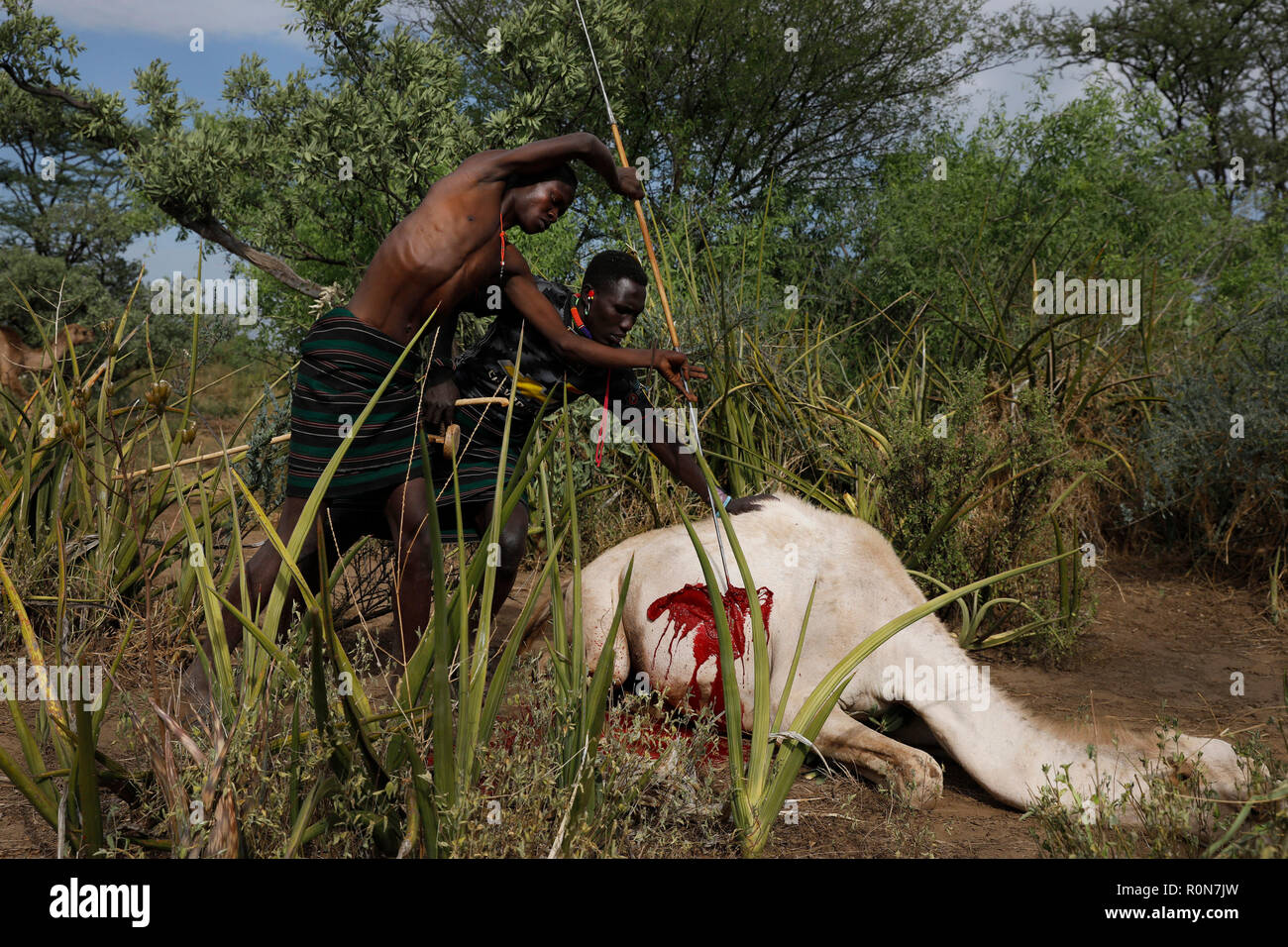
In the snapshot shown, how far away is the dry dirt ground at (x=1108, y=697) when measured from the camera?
8.16 feet

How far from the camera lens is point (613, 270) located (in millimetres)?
3494

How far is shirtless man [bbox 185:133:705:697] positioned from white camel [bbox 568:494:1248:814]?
57 cm

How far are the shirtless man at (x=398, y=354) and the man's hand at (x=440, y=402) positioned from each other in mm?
70

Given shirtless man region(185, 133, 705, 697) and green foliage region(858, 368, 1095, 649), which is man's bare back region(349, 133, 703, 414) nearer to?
shirtless man region(185, 133, 705, 697)

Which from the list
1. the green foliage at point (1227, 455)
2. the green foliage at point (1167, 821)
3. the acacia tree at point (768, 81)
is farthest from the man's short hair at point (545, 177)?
the acacia tree at point (768, 81)

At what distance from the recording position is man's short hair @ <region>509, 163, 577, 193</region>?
3230 millimetres

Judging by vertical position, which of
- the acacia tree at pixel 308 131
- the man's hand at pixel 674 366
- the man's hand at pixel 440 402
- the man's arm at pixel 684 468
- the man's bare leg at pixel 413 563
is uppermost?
the acacia tree at pixel 308 131

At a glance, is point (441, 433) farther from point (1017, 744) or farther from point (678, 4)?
point (678, 4)

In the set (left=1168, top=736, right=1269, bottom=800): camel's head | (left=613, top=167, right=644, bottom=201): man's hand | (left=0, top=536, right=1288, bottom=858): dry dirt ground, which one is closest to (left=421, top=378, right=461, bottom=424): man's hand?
(left=613, top=167, right=644, bottom=201): man's hand

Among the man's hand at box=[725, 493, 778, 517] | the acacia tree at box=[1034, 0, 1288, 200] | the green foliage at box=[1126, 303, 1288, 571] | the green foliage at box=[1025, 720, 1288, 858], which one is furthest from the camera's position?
the acacia tree at box=[1034, 0, 1288, 200]

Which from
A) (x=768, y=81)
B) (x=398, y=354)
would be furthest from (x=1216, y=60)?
(x=398, y=354)

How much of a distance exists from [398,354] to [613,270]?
839 mm

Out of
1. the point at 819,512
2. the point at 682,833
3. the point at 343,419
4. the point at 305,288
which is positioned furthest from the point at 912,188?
the point at 682,833

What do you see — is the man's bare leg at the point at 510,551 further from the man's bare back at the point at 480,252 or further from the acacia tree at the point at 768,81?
the acacia tree at the point at 768,81
